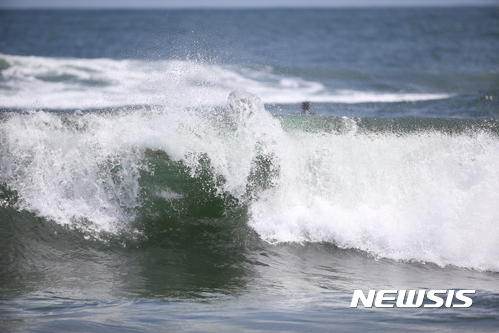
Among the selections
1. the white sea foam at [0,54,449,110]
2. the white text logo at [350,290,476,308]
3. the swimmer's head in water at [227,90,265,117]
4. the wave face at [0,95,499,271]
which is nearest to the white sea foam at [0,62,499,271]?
the wave face at [0,95,499,271]

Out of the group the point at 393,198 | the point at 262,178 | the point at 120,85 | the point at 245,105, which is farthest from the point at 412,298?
the point at 120,85

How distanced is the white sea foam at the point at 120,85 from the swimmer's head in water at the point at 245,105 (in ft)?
7.32

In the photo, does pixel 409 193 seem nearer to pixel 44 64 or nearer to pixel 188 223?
pixel 188 223

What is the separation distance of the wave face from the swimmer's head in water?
18mm

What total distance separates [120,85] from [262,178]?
8.04 m

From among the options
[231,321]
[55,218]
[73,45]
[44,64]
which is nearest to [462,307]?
[231,321]

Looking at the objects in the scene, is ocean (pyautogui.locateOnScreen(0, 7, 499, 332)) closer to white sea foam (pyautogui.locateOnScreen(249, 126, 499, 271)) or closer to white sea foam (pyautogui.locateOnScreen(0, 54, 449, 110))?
white sea foam (pyautogui.locateOnScreen(249, 126, 499, 271))

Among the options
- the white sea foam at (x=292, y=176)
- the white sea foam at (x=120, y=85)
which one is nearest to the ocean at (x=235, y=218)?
the white sea foam at (x=292, y=176)

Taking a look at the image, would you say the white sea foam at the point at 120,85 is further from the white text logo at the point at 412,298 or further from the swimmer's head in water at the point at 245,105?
the white text logo at the point at 412,298

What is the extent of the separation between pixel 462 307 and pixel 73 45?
78.1 feet

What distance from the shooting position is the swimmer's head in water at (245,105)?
6.31m

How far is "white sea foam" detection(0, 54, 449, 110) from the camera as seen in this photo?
10.4 meters

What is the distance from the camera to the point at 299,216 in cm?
562

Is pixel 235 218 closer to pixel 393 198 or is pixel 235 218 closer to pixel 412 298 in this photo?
pixel 393 198
